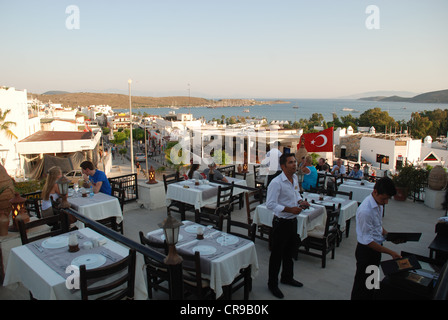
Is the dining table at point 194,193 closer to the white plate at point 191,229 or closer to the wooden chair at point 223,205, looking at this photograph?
the wooden chair at point 223,205

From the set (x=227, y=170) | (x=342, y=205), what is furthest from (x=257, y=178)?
(x=342, y=205)

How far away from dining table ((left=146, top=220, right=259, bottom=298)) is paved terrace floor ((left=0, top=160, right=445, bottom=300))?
66 centimetres

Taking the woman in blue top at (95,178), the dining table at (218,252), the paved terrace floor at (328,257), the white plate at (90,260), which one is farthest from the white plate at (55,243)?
the woman in blue top at (95,178)

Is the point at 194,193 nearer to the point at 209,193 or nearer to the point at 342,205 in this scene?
the point at 209,193

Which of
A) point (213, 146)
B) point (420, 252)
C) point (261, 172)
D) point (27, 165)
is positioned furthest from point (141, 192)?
point (213, 146)

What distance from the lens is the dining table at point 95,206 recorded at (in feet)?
18.0

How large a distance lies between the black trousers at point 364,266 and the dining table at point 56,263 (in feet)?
7.79

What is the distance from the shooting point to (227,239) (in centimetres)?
401

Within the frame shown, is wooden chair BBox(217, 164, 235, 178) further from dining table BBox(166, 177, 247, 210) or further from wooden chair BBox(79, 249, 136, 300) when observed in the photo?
wooden chair BBox(79, 249, 136, 300)

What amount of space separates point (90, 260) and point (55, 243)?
0.74 m

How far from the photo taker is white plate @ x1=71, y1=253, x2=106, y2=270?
315 centimetres

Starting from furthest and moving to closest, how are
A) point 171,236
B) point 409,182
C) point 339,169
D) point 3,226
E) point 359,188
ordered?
point 339,169
point 409,182
point 359,188
point 3,226
point 171,236

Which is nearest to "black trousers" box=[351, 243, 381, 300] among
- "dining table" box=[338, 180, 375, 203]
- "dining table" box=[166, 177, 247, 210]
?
"dining table" box=[166, 177, 247, 210]
